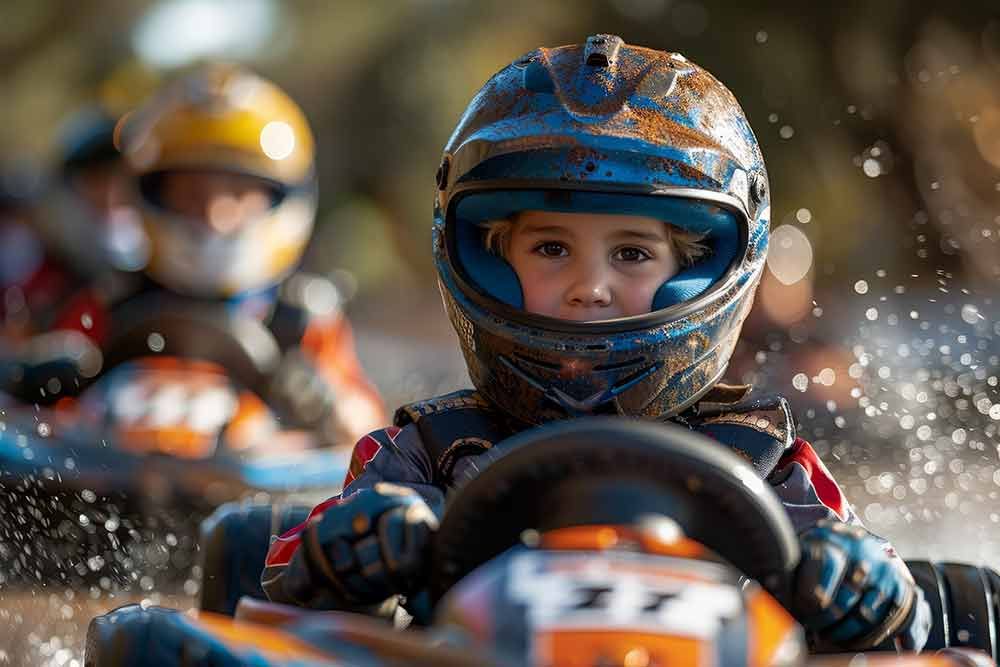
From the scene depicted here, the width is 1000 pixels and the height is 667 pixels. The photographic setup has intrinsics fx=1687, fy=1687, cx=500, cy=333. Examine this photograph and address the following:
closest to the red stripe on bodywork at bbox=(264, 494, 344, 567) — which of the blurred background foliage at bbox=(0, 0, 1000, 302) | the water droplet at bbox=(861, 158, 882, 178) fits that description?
the blurred background foliage at bbox=(0, 0, 1000, 302)

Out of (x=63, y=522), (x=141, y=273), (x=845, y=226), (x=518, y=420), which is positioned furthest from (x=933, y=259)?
(x=518, y=420)

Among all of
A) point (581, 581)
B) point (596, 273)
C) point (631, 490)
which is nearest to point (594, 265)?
point (596, 273)

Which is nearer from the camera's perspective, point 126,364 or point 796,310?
point 126,364

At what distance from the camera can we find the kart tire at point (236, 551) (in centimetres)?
304

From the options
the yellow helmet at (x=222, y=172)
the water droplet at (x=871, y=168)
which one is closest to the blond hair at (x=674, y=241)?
the yellow helmet at (x=222, y=172)

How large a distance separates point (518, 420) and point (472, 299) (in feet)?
0.75

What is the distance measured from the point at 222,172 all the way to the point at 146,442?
1.64 meters

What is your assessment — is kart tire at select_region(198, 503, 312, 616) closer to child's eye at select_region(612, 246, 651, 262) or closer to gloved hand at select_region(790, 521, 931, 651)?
child's eye at select_region(612, 246, 651, 262)

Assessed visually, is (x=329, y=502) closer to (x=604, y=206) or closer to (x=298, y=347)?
(x=604, y=206)

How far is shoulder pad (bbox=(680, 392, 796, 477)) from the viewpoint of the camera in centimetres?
282

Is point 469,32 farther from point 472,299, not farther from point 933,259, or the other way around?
point 472,299

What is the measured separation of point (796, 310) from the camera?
9117 millimetres

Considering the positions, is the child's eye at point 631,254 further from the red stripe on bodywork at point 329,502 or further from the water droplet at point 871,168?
the water droplet at point 871,168

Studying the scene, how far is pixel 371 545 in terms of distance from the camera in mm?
2273
